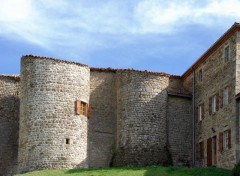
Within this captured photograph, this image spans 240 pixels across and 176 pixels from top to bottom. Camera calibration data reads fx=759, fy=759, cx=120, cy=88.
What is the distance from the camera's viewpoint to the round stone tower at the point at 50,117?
48.6 meters

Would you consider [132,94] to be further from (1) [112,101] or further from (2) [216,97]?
(2) [216,97]

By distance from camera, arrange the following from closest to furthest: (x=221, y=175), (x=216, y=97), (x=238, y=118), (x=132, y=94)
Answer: (x=221, y=175)
(x=238, y=118)
(x=216, y=97)
(x=132, y=94)

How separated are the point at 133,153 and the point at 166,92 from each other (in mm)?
5066

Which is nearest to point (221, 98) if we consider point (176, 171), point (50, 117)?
point (176, 171)

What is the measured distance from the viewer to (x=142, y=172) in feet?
Result: 143

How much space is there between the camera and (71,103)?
49719 mm

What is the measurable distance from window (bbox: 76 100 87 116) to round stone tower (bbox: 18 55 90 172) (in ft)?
0.58

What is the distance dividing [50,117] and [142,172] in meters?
8.35

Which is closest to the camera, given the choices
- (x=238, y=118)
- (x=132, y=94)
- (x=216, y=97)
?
(x=238, y=118)

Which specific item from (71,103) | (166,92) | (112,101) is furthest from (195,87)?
(71,103)

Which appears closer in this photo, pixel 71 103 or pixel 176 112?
pixel 71 103

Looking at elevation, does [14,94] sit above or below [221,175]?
above

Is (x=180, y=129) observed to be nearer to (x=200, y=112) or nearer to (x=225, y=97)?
(x=200, y=112)

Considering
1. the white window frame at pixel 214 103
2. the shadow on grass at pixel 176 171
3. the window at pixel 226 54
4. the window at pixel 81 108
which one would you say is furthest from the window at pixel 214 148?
the window at pixel 81 108
